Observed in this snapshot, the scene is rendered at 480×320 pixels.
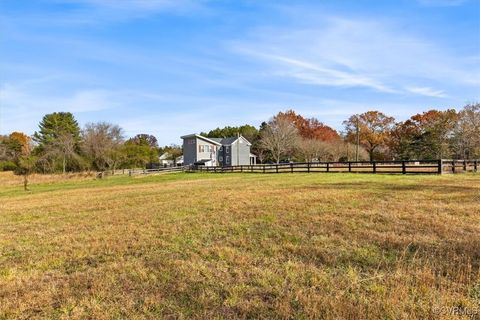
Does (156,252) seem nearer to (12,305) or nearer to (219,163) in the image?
(12,305)

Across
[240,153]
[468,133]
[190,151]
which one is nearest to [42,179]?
[190,151]

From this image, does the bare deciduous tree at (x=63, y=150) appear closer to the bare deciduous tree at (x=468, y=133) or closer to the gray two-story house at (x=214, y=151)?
the gray two-story house at (x=214, y=151)

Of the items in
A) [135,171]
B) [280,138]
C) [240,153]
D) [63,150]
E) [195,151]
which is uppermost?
[280,138]

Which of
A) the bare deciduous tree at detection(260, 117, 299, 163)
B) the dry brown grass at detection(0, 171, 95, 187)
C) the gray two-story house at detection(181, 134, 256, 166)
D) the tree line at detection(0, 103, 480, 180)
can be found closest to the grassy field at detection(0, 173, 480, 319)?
the dry brown grass at detection(0, 171, 95, 187)

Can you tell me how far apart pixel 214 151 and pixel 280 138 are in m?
12.2

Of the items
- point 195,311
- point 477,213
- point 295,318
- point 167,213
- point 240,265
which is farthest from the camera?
point 167,213

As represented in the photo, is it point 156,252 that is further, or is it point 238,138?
point 238,138

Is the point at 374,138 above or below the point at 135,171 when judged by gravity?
above

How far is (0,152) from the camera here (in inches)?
2559

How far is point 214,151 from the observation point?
64250mm

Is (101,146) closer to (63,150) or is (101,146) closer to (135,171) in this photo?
(63,150)

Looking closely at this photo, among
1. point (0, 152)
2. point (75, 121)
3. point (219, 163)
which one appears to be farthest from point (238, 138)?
point (0, 152)

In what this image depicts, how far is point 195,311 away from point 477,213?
7167 mm

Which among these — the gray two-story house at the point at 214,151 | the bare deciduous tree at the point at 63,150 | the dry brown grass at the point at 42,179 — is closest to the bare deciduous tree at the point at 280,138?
the gray two-story house at the point at 214,151
